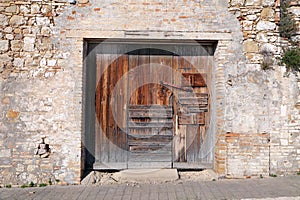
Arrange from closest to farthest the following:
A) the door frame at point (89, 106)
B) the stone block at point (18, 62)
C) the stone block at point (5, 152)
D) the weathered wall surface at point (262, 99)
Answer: the stone block at point (5, 152) → the stone block at point (18, 62) → the weathered wall surface at point (262, 99) → the door frame at point (89, 106)

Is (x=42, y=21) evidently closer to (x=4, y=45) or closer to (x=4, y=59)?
(x=4, y=45)

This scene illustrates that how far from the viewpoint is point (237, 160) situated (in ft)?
19.1

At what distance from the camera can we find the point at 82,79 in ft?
19.1

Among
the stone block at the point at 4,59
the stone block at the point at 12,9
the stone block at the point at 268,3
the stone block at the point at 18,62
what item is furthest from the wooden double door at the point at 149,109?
the stone block at the point at 12,9

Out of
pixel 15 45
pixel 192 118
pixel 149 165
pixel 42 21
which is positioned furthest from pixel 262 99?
pixel 15 45

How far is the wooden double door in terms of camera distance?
6.19 m

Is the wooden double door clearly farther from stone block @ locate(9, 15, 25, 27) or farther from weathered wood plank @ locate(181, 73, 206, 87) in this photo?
stone block @ locate(9, 15, 25, 27)

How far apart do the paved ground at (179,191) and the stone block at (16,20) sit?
312 cm

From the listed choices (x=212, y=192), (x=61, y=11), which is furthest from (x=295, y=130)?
(x=61, y=11)

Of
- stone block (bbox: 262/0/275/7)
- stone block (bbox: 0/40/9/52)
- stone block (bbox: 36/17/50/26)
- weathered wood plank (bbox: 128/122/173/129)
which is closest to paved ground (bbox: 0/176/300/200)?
weathered wood plank (bbox: 128/122/173/129)

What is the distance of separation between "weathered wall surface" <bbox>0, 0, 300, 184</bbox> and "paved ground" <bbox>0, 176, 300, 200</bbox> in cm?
32

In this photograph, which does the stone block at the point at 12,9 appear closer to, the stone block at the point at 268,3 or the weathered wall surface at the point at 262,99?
the weathered wall surface at the point at 262,99

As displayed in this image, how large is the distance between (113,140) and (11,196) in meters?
2.13

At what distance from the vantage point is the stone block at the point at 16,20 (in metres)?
5.71
